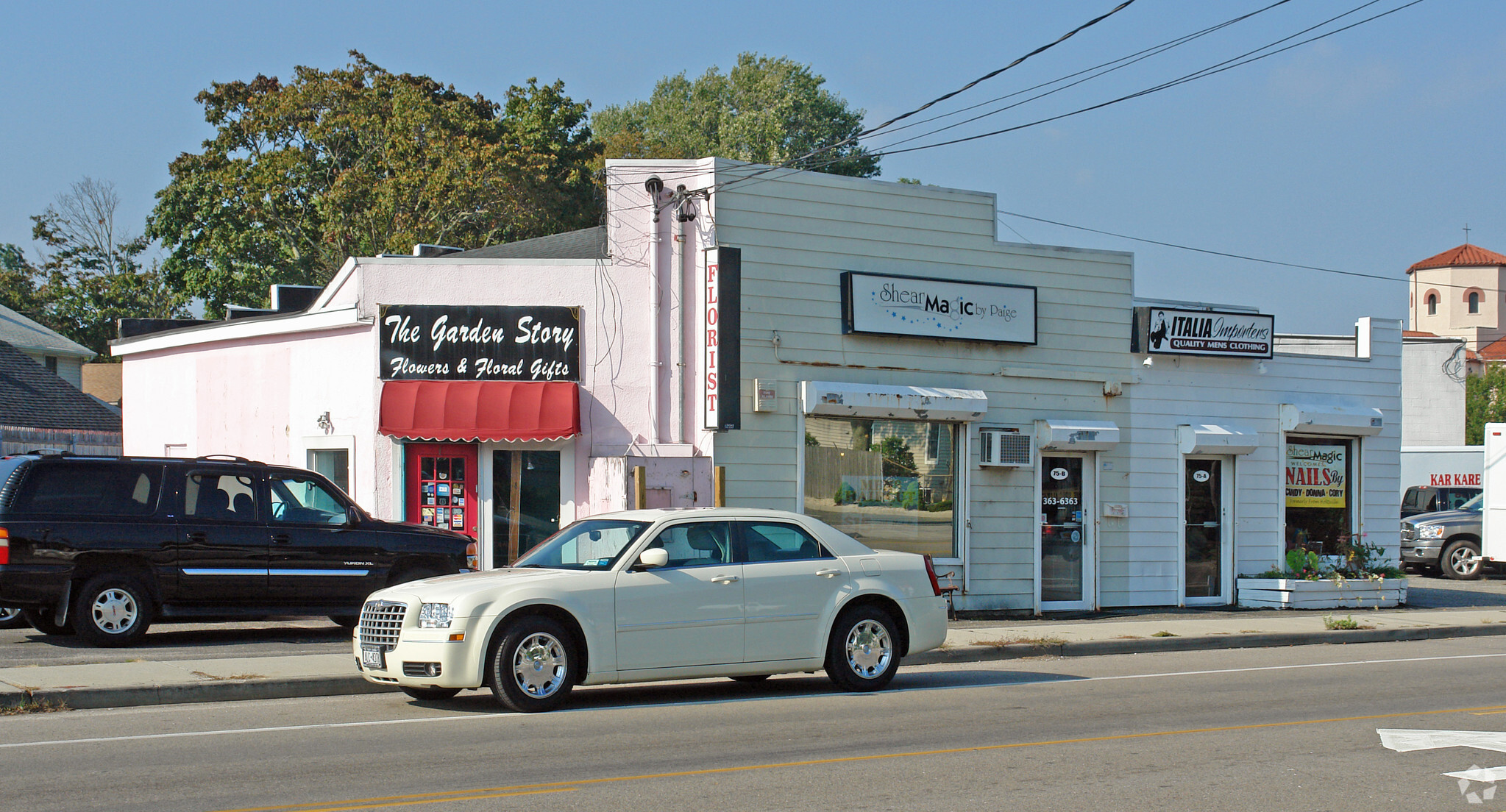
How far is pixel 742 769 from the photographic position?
8.12m

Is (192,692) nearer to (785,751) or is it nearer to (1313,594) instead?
(785,751)

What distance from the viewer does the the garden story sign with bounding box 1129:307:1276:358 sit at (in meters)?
→ 20.4

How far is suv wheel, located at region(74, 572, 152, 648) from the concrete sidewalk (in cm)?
124

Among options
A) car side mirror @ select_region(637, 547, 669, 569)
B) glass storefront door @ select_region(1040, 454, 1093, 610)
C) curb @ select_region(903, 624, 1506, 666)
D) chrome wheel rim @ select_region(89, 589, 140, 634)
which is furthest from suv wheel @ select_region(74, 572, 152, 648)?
glass storefront door @ select_region(1040, 454, 1093, 610)

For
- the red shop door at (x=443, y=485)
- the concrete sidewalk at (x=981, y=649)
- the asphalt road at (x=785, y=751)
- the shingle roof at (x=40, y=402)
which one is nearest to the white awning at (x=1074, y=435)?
the concrete sidewalk at (x=981, y=649)

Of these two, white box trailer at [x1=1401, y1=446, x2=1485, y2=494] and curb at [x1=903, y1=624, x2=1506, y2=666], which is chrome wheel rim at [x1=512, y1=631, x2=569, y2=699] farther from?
white box trailer at [x1=1401, y1=446, x2=1485, y2=494]

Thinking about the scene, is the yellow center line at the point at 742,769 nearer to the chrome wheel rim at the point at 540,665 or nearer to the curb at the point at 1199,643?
the chrome wheel rim at the point at 540,665

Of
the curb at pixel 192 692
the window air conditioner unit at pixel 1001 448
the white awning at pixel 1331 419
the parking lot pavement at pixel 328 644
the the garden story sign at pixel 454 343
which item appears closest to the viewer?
the curb at pixel 192 692

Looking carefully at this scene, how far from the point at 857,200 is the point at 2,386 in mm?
28025

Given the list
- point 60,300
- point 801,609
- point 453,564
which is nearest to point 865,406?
point 453,564

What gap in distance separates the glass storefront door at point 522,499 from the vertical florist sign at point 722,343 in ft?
7.20

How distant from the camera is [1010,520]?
19.5 meters

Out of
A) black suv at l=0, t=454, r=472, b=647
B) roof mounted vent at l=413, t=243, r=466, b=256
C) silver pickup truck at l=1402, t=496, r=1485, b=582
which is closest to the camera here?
black suv at l=0, t=454, r=472, b=647

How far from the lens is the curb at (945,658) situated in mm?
10539
